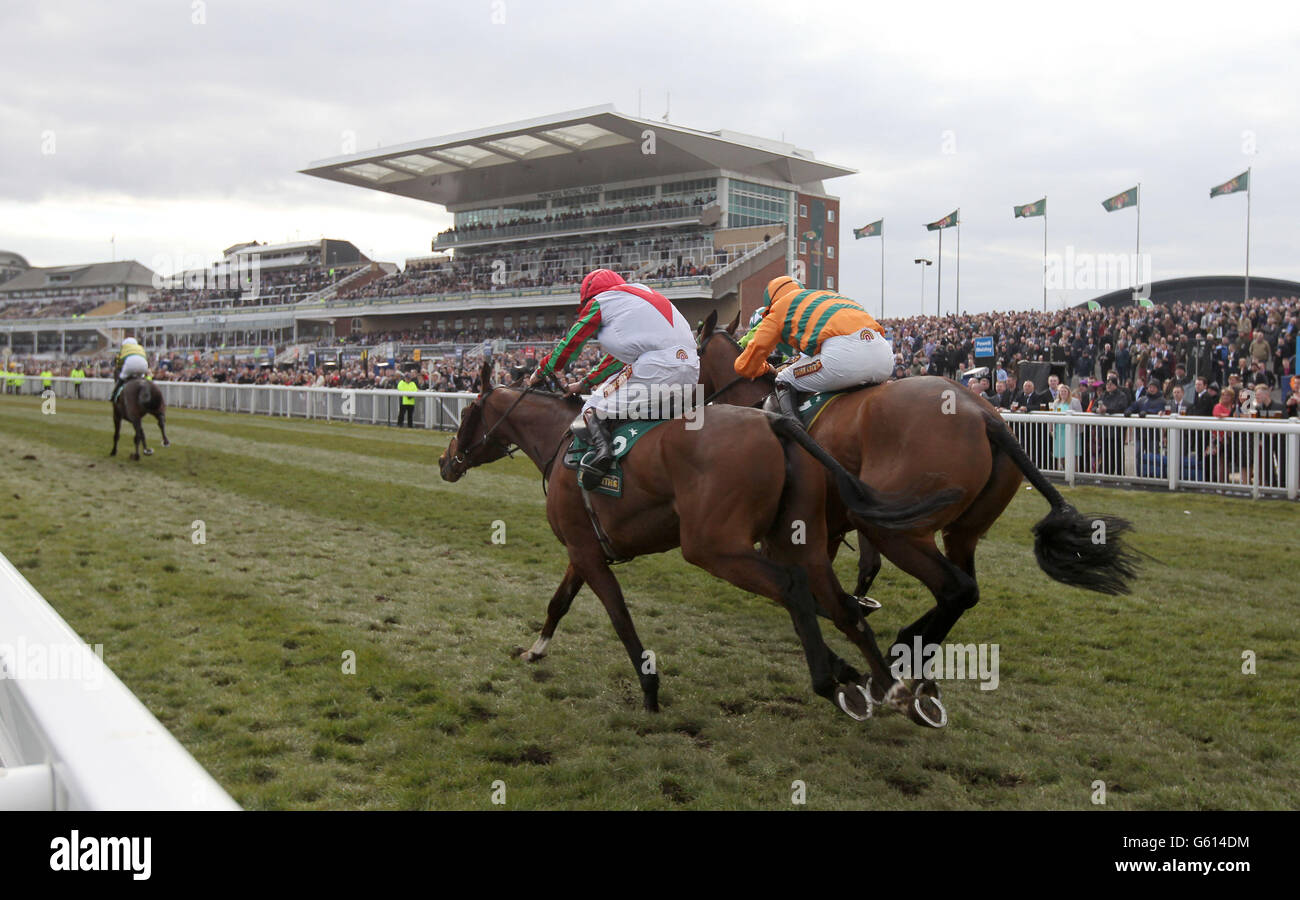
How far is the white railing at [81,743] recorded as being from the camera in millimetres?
895

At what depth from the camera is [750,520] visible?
3725 millimetres

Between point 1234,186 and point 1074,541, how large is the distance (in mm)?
25322

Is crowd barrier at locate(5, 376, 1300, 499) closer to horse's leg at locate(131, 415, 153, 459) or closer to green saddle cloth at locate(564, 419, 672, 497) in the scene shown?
green saddle cloth at locate(564, 419, 672, 497)

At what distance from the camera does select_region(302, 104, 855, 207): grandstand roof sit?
1638 inches

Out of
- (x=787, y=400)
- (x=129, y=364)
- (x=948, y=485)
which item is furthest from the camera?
(x=129, y=364)

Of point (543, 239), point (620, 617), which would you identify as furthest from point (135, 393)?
point (543, 239)

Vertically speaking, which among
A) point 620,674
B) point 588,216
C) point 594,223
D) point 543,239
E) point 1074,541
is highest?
point 588,216

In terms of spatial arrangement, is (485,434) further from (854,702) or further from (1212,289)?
(1212,289)

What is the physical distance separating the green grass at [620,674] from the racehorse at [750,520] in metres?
0.28

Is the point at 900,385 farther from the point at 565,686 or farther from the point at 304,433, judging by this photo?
the point at 304,433

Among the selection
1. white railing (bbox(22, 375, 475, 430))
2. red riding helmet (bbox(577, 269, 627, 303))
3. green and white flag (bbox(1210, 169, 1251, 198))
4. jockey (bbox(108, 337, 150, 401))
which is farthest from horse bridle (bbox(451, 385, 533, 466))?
green and white flag (bbox(1210, 169, 1251, 198))

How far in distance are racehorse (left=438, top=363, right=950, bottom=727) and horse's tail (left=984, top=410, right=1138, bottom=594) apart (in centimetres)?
58

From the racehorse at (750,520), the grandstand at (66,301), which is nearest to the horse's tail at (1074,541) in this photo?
the racehorse at (750,520)
